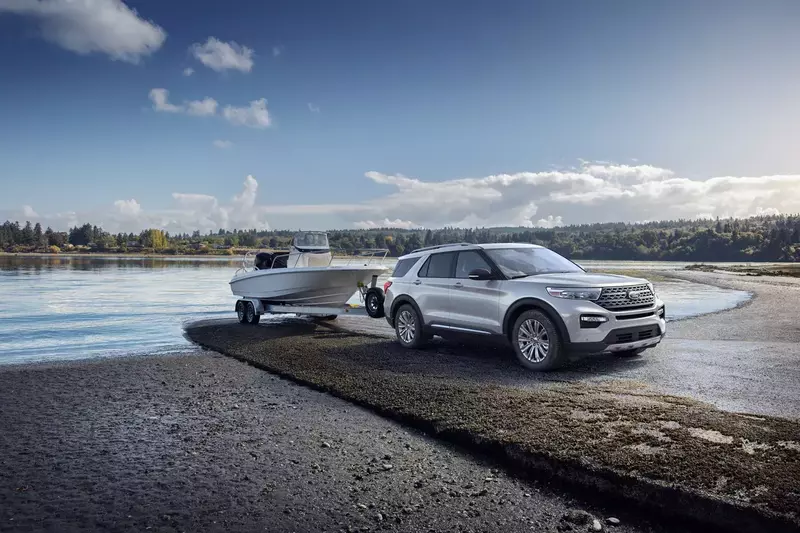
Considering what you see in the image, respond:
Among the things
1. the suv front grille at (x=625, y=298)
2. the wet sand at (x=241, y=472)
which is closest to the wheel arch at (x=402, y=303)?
the suv front grille at (x=625, y=298)

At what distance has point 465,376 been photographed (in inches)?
360

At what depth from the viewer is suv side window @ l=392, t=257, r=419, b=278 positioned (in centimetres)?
1245

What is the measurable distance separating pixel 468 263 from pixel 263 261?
9.55 metres

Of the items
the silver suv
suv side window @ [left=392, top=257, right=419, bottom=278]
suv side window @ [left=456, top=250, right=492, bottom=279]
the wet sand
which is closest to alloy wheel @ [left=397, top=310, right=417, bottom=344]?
the silver suv

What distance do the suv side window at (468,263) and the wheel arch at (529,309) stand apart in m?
1.21

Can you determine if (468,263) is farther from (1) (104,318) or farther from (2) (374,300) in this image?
(1) (104,318)

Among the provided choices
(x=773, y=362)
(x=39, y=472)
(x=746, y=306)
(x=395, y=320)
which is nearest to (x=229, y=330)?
(x=395, y=320)

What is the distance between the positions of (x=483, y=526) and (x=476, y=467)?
1.25 m

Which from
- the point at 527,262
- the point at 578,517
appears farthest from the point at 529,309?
the point at 578,517

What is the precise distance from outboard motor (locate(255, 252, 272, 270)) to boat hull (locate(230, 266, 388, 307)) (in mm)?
709

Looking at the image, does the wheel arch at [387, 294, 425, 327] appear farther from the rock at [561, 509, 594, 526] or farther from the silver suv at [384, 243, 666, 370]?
the rock at [561, 509, 594, 526]

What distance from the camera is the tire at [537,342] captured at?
928 centimetres

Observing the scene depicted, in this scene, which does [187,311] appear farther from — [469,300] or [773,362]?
[773,362]

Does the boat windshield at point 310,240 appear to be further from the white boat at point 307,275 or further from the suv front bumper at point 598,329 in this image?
the suv front bumper at point 598,329
